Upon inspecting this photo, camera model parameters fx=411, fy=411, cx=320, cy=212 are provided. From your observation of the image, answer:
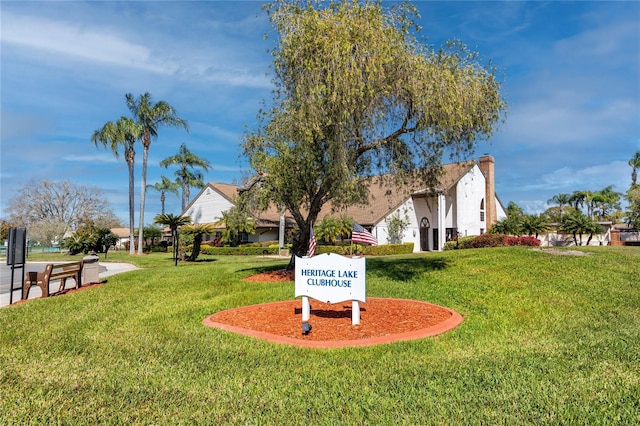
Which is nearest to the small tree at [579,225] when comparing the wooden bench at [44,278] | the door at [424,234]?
the door at [424,234]

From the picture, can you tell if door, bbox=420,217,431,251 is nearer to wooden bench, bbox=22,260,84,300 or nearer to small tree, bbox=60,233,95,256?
wooden bench, bbox=22,260,84,300

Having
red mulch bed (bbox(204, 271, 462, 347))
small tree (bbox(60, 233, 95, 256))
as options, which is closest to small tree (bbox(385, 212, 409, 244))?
red mulch bed (bbox(204, 271, 462, 347))

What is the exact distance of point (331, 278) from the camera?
7.00m

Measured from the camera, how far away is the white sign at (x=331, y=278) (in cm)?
684

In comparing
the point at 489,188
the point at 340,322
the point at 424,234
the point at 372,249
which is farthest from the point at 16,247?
the point at 489,188

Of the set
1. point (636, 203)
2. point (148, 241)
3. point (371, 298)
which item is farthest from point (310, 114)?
point (148, 241)

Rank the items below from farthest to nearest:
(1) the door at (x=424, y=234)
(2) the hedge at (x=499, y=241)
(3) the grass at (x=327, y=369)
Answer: (1) the door at (x=424, y=234)
(2) the hedge at (x=499, y=241)
(3) the grass at (x=327, y=369)

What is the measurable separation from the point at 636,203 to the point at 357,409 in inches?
1788

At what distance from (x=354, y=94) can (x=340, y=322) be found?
201 inches

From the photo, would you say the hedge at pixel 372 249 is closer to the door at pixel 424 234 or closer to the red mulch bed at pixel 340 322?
the door at pixel 424 234

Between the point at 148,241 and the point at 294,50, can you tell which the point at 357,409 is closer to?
the point at 294,50

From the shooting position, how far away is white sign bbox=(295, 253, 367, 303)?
6.84 meters

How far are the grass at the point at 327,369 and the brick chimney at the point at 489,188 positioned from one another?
92.5 ft

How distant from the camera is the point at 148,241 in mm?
53781
